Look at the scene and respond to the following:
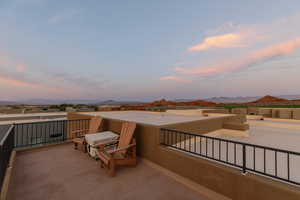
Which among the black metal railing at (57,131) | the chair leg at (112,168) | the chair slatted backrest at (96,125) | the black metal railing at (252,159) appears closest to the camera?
the black metal railing at (252,159)

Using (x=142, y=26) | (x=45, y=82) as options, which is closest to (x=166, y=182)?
(x=142, y=26)

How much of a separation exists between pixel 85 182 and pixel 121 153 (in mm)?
999

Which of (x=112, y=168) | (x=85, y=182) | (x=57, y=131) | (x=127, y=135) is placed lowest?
(x=85, y=182)

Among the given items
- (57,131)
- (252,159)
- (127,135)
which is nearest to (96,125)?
(57,131)

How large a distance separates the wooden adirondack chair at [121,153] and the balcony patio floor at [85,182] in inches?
7.3

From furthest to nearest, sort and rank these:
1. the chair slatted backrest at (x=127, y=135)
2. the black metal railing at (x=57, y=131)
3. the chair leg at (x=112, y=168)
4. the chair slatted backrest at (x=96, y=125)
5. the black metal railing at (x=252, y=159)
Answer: the chair slatted backrest at (x=96, y=125), the black metal railing at (x=57, y=131), the chair slatted backrest at (x=127, y=135), the chair leg at (x=112, y=168), the black metal railing at (x=252, y=159)

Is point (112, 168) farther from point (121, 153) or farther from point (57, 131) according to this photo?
point (57, 131)

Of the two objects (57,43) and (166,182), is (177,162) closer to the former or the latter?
(166,182)

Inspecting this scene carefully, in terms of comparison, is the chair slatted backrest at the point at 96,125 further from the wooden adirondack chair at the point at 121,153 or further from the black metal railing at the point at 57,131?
the wooden adirondack chair at the point at 121,153

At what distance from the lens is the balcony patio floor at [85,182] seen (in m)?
2.07

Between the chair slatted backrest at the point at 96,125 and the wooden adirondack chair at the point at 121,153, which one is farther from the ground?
the chair slatted backrest at the point at 96,125

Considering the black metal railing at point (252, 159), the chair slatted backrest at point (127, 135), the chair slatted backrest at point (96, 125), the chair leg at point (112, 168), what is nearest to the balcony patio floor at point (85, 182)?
the chair leg at point (112, 168)

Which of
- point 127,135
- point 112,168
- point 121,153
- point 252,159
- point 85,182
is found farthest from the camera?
point 127,135

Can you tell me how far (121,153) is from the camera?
326 centimetres
